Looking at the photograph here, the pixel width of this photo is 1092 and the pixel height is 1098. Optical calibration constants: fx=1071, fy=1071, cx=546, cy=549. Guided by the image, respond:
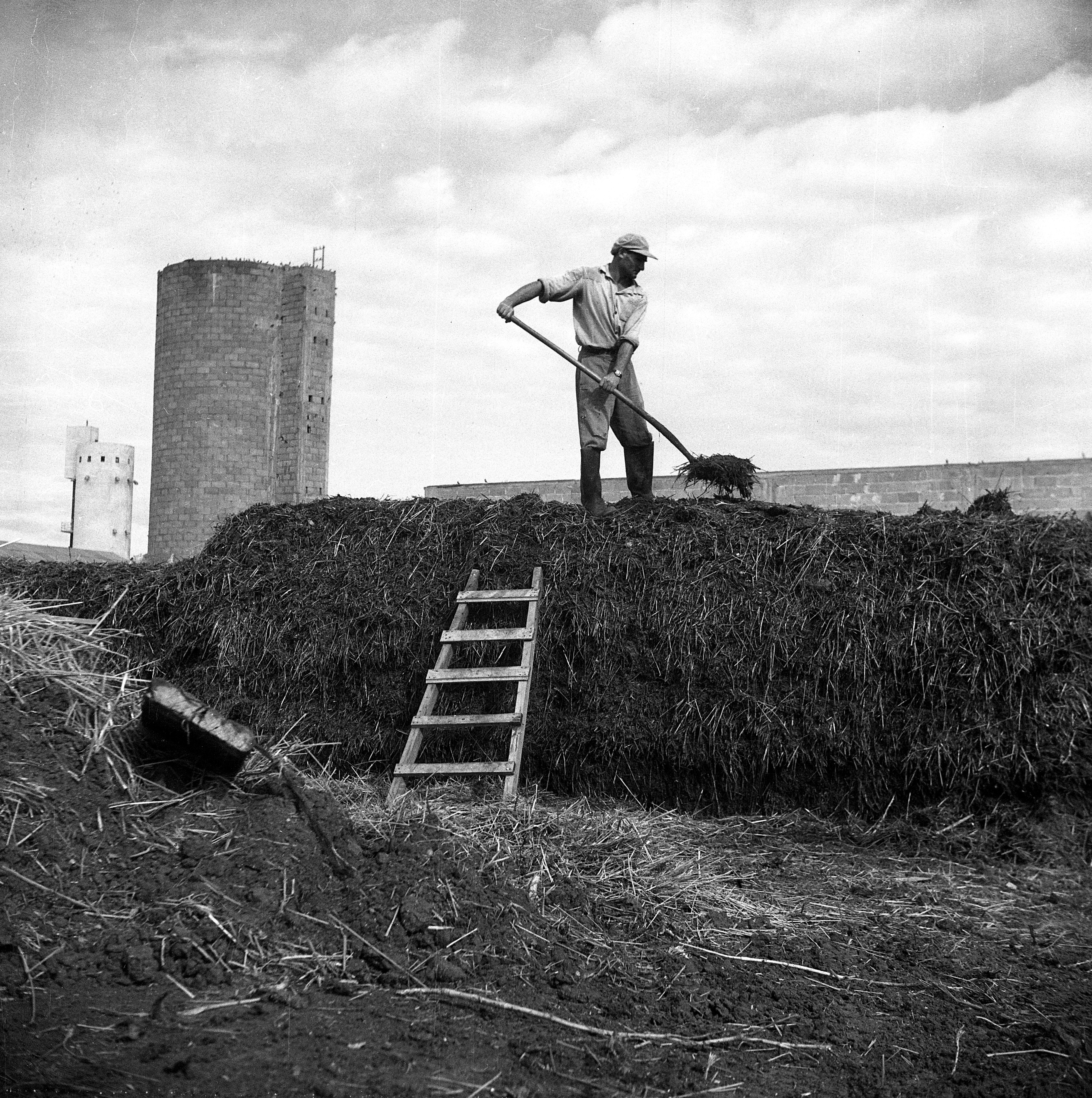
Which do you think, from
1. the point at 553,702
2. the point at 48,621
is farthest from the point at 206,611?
the point at 553,702

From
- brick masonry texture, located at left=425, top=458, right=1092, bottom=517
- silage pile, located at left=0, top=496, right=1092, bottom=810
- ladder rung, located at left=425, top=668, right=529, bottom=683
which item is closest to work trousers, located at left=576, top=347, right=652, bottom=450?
silage pile, located at left=0, top=496, right=1092, bottom=810

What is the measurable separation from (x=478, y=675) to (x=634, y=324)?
2885 millimetres

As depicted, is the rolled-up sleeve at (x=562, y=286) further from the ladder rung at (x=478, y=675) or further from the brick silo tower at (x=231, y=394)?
the brick silo tower at (x=231, y=394)

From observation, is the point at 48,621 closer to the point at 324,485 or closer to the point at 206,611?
the point at 206,611

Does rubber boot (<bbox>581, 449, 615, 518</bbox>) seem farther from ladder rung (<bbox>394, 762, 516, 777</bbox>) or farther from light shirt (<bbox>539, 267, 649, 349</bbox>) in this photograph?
ladder rung (<bbox>394, 762, 516, 777</bbox>)

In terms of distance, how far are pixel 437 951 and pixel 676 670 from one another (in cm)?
288

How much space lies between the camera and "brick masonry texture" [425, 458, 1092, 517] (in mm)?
13742

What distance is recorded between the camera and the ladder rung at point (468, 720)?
5590 millimetres

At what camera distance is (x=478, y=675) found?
578 cm

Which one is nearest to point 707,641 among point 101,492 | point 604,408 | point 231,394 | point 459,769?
point 459,769

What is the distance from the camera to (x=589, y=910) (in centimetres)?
399

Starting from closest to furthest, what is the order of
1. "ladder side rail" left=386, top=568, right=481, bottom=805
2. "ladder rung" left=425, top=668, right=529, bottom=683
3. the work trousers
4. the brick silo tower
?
1. "ladder side rail" left=386, top=568, right=481, bottom=805
2. "ladder rung" left=425, top=668, right=529, bottom=683
3. the work trousers
4. the brick silo tower

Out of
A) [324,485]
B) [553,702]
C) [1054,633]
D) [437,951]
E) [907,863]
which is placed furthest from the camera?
[324,485]

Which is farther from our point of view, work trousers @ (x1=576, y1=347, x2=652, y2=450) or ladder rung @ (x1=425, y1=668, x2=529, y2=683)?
work trousers @ (x1=576, y1=347, x2=652, y2=450)
